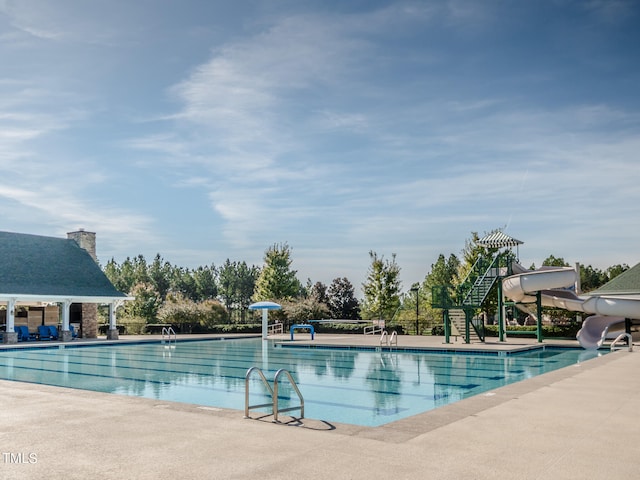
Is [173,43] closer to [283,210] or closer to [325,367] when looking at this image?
[325,367]

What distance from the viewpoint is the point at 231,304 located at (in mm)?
71562

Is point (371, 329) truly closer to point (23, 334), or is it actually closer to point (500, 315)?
→ point (500, 315)

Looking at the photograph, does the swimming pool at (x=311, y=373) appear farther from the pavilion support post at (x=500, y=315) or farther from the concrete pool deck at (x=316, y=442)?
the pavilion support post at (x=500, y=315)

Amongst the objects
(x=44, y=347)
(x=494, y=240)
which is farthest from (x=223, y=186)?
(x=494, y=240)

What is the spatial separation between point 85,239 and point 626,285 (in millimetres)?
30264

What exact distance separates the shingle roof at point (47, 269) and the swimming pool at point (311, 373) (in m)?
4.78

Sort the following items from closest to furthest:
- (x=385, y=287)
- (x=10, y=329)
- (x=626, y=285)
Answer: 1. (x=10, y=329)
2. (x=626, y=285)
3. (x=385, y=287)

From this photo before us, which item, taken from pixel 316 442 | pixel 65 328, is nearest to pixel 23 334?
pixel 65 328

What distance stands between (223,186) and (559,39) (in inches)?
679

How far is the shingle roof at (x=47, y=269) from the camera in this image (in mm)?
29562

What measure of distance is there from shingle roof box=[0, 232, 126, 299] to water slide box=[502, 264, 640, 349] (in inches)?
807

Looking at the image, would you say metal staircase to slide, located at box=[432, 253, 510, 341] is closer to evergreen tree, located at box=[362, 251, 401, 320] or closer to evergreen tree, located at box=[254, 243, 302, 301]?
evergreen tree, located at box=[362, 251, 401, 320]

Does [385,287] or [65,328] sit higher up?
[385,287]

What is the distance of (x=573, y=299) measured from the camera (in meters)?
26.5
